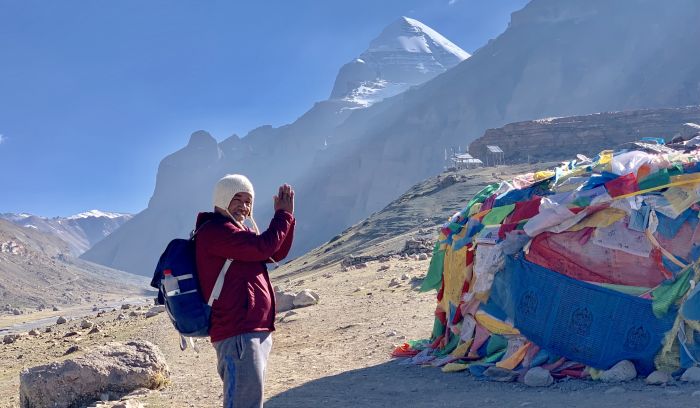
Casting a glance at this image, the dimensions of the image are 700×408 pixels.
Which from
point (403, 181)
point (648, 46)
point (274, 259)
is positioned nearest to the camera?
point (274, 259)

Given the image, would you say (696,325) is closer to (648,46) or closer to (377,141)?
(648,46)

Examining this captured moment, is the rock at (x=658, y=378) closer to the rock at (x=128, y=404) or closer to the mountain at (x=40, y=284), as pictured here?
the rock at (x=128, y=404)

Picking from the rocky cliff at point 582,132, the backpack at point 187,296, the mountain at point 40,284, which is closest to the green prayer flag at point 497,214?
the backpack at point 187,296

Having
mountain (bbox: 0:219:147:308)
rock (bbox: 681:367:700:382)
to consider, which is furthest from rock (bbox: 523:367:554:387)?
mountain (bbox: 0:219:147:308)

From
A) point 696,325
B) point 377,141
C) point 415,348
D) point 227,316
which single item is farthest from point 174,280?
point 377,141

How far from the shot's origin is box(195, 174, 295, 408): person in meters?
3.74

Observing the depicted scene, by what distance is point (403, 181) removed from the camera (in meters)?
105

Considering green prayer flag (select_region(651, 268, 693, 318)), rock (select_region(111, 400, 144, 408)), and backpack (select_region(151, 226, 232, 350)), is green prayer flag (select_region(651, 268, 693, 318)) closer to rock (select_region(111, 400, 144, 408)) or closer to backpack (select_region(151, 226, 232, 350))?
backpack (select_region(151, 226, 232, 350))

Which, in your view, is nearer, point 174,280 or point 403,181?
point 174,280

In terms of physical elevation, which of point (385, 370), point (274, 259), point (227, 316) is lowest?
point (385, 370)

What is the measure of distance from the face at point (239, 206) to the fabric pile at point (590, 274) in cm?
375

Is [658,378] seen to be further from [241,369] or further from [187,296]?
[187,296]

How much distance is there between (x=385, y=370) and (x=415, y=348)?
90 cm

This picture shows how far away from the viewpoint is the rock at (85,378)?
715 cm
